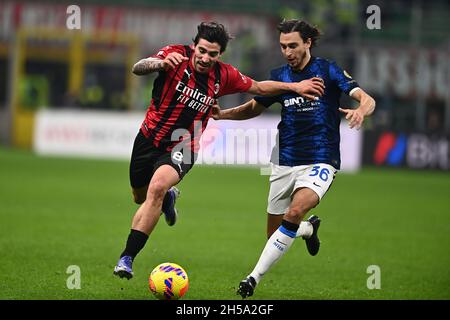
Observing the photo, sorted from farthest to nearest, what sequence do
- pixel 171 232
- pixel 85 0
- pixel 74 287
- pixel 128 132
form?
pixel 85 0 → pixel 128 132 → pixel 171 232 → pixel 74 287

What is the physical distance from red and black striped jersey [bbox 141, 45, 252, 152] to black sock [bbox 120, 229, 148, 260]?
100cm

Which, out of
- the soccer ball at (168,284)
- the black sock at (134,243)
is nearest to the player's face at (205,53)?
the black sock at (134,243)

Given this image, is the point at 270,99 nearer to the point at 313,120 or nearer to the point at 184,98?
the point at 313,120

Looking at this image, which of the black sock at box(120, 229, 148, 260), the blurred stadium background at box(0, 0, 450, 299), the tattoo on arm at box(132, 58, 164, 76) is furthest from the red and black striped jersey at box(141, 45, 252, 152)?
the blurred stadium background at box(0, 0, 450, 299)

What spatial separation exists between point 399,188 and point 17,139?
1367 centimetres

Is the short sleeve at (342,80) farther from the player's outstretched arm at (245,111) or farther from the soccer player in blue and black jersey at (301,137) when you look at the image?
the player's outstretched arm at (245,111)

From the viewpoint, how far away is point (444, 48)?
28031mm

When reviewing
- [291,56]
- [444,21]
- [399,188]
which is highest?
[444,21]

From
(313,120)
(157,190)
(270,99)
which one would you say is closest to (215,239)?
(270,99)

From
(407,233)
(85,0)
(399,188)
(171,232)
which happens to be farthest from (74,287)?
(85,0)

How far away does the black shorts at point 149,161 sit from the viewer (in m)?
8.58

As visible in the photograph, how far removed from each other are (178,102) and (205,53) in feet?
1.90

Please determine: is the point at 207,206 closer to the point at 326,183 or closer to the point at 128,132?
the point at 326,183

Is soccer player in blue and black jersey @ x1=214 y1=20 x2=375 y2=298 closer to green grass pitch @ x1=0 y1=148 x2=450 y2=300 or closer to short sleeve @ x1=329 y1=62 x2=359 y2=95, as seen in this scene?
short sleeve @ x1=329 y1=62 x2=359 y2=95
